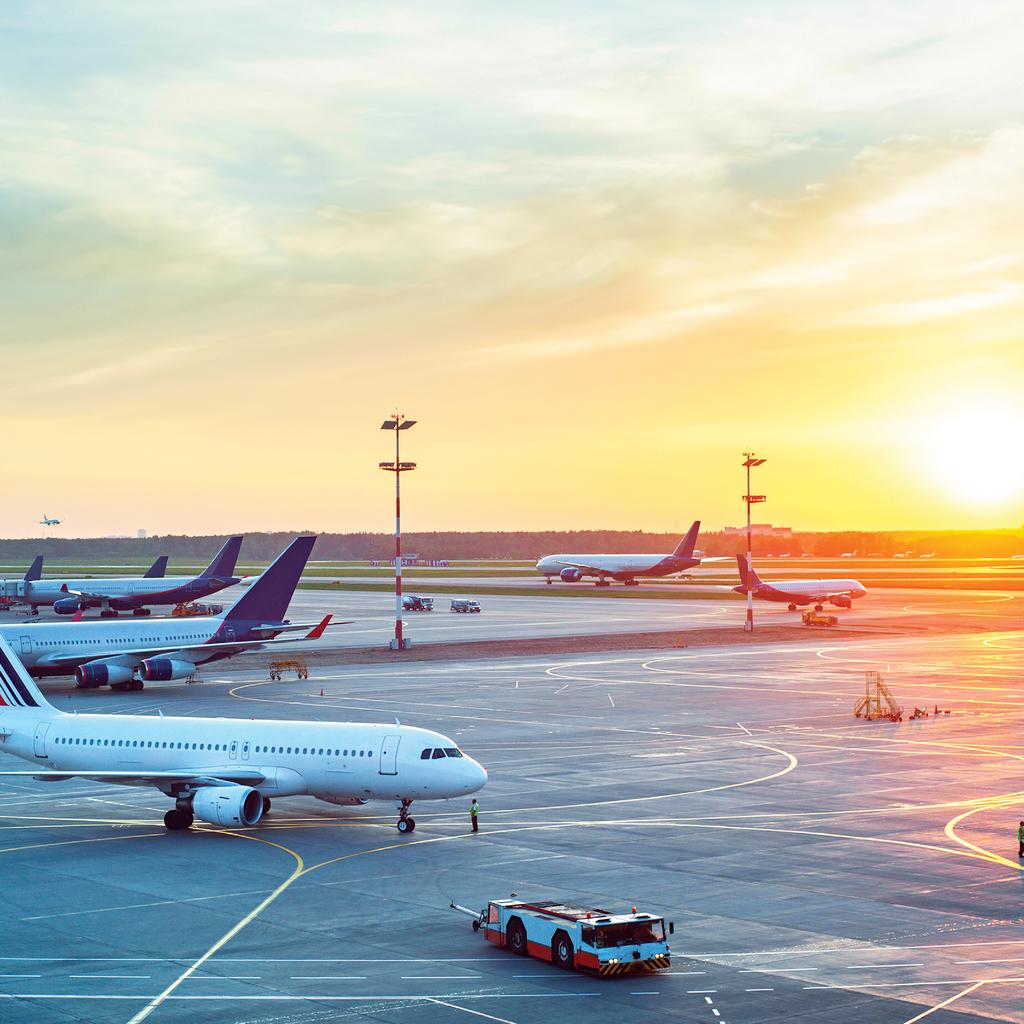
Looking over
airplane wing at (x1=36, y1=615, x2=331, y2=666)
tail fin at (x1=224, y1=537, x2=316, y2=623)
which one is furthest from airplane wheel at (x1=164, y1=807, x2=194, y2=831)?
tail fin at (x1=224, y1=537, x2=316, y2=623)

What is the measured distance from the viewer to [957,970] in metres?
31.8

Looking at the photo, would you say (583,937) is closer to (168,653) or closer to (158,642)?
(168,653)

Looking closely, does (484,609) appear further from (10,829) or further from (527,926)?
(527,926)

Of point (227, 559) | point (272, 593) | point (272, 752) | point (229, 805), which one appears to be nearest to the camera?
point (229, 805)

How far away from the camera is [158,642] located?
309 ft

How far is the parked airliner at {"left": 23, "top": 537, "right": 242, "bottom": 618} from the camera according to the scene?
155750mm

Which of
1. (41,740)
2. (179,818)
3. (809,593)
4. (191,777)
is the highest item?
(809,593)

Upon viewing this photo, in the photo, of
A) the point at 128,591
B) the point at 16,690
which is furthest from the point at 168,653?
the point at 128,591

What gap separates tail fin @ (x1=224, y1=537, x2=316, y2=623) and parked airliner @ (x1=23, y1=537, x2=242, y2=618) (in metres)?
59.8

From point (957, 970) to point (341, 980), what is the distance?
586 inches

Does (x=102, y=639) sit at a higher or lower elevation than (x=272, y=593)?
lower

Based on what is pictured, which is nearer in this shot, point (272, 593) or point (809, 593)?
point (272, 593)

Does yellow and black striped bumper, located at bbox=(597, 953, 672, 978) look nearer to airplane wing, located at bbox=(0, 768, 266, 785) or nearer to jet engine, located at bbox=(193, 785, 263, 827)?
jet engine, located at bbox=(193, 785, 263, 827)

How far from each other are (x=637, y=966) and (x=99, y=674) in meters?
67.2
